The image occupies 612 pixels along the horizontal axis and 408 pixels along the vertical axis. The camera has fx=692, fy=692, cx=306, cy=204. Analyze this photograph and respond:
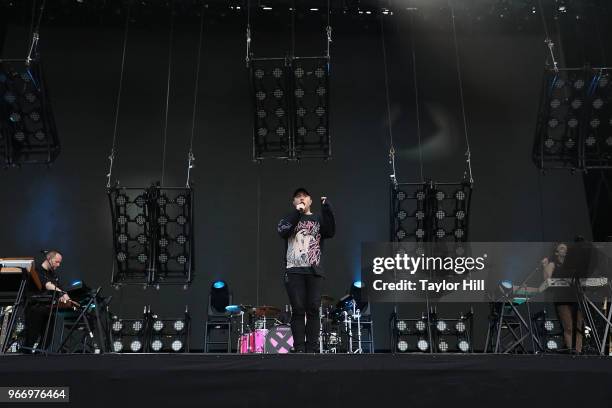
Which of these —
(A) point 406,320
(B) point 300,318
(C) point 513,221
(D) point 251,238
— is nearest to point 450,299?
(A) point 406,320

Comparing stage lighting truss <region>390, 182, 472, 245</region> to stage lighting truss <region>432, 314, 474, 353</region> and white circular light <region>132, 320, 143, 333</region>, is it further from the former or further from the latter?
white circular light <region>132, 320, 143, 333</region>

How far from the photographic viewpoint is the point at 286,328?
8234 millimetres

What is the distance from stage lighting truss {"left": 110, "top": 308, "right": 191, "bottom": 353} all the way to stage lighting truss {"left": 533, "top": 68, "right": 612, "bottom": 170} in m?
5.20

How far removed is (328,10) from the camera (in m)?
9.77

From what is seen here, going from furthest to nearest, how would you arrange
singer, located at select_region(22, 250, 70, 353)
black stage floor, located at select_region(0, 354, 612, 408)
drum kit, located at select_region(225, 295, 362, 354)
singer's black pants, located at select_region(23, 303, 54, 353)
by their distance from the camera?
drum kit, located at select_region(225, 295, 362, 354) → singer's black pants, located at select_region(23, 303, 54, 353) → singer, located at select_region(22, 250, 70, 353) → black stage floor, located at select_region(0, 354, 612, 408)

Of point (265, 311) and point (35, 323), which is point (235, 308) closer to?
point (265, 311)

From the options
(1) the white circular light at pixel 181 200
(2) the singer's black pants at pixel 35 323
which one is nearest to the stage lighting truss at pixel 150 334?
(1) the white circular light at pixel 181 200

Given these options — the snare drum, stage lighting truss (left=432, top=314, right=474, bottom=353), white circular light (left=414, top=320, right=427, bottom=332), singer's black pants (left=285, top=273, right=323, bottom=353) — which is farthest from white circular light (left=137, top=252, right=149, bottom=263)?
singer's black pants (left=285, top=273, right=323, bottom=353)

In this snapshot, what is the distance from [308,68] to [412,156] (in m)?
2.02

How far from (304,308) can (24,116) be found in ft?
18.5

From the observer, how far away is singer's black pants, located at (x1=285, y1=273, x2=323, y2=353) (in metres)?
5.31

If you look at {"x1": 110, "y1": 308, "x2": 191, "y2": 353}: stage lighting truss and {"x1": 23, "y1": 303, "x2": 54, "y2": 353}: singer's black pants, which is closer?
{"x1": 23, "y1": 303, "x2": 54, "y2": 353}: singer's black pants

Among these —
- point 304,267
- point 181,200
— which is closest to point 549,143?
point 181,200

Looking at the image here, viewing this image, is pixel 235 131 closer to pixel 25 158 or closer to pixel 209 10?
pixel 209 10
